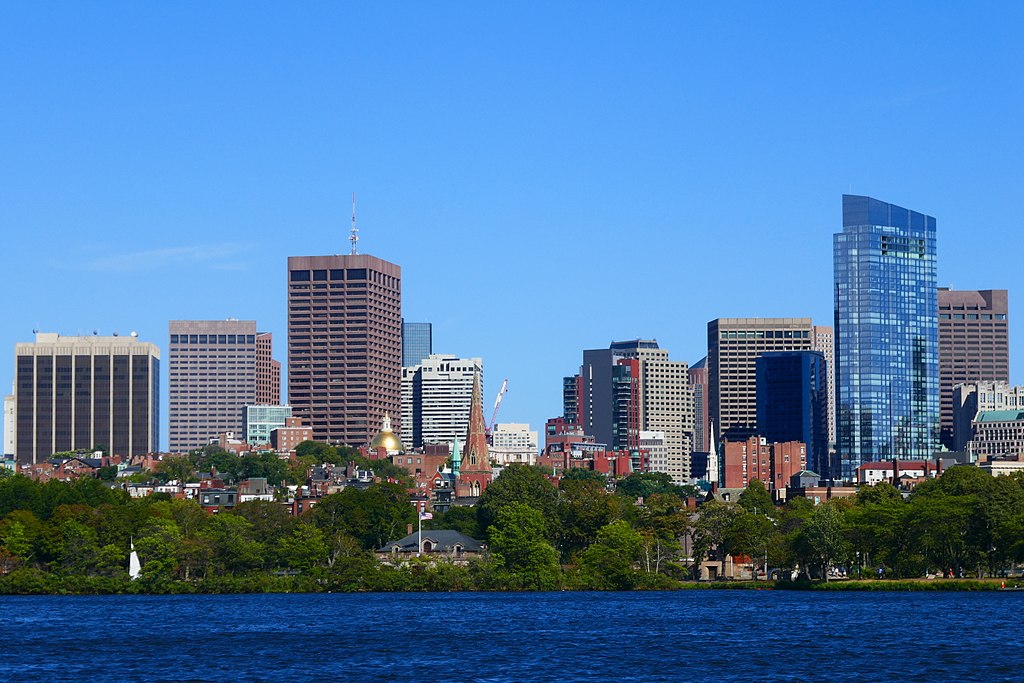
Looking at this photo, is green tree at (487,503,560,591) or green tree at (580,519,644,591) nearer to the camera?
green tree at (487,503,560,591)

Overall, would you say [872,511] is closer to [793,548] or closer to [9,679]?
[793,548]

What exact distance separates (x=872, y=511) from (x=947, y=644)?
70.5 m

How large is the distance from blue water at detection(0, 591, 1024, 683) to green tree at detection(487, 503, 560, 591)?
14.6m

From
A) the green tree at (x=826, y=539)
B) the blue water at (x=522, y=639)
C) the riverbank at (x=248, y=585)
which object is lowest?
the riverbank at (x=248, y=585)

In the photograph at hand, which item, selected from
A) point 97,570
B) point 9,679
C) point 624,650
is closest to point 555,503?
point 97,570

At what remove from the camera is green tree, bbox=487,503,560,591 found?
16912cm

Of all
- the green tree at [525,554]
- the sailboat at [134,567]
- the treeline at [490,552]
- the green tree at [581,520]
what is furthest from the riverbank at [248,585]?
the green tree at [581,520]

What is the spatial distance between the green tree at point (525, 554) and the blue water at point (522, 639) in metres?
14.6

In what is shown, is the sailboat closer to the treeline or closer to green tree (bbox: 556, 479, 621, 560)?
the treeline

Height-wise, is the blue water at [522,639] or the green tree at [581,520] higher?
the green tree at [581,520]

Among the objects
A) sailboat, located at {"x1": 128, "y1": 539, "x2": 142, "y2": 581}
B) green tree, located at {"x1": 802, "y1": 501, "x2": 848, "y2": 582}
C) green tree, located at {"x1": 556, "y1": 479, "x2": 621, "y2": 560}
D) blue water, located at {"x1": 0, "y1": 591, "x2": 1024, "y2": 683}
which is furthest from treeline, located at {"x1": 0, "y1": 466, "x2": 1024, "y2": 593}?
blue water, located at {"x1": 0, "y1": 591, "x2": 1024, "y2": 683}

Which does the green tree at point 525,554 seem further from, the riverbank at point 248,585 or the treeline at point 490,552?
the riverbank at point 248,585

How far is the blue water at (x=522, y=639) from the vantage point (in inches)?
3578

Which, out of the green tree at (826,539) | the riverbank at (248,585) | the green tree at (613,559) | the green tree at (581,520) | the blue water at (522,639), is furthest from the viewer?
the green tree at (581,520)
